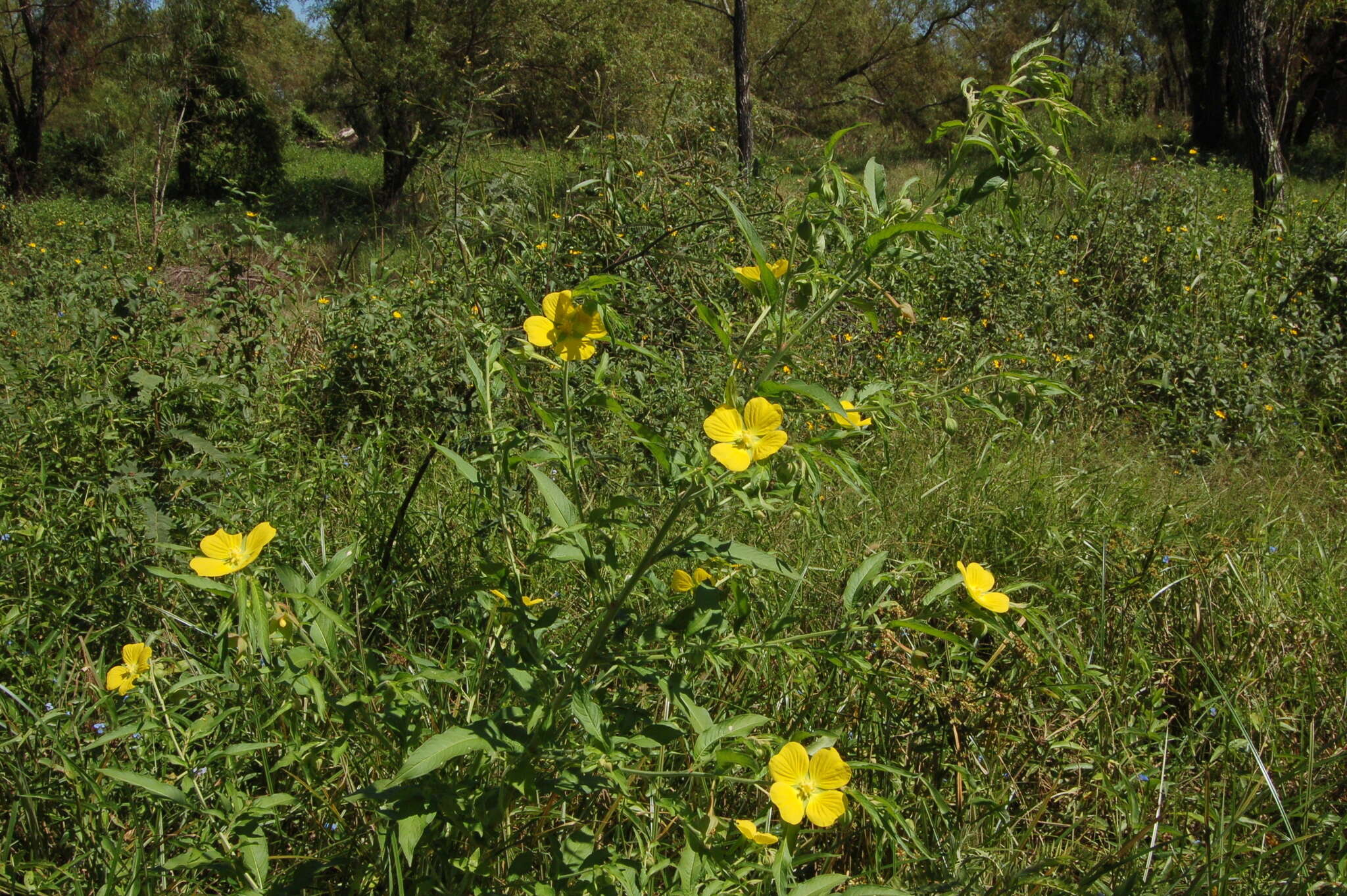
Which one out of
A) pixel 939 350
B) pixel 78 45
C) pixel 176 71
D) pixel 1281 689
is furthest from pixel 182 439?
pixel 78 45

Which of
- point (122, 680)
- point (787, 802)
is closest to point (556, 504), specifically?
point (787, 802)

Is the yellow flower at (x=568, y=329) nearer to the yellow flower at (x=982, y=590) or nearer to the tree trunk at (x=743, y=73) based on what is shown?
the yellow flower at (x=982, y=590)

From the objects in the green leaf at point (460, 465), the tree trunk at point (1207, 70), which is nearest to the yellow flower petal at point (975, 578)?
the green leaf at point (460, 465)

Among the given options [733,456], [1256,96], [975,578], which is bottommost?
[975,578]

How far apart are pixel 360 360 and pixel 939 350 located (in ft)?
7.42

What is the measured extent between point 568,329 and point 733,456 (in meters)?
0.33

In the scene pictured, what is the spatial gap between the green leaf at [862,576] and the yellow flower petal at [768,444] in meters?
0.34

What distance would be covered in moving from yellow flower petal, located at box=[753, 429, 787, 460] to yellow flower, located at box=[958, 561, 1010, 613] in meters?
0.33

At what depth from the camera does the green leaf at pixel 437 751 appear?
947 millimetres

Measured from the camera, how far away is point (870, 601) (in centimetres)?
182

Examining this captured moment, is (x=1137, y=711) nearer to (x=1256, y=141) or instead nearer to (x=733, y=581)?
(x=733, y=581)

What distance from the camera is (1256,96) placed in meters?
5.71

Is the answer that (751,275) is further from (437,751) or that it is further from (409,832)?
(409,832)

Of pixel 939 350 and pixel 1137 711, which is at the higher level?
pixel 939 350
